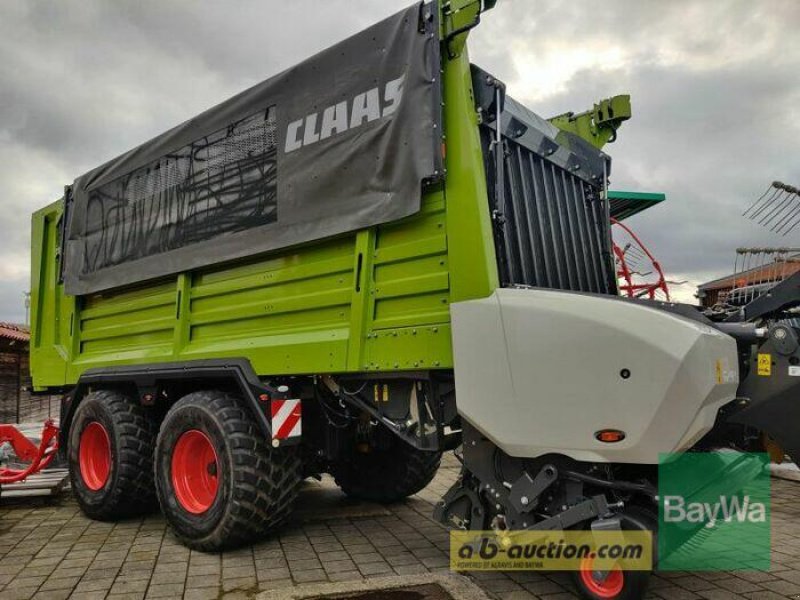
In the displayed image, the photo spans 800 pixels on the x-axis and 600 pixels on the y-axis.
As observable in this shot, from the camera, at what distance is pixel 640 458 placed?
3020mm

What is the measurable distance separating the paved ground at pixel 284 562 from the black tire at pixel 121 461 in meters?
0.16

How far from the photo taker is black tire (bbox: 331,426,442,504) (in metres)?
5.79

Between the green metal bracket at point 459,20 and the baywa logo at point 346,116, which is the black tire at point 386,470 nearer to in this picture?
the baywa logo at point 346,116

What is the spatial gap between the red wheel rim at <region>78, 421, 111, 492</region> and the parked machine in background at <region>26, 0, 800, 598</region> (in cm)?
2

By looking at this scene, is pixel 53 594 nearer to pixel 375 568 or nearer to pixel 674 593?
pixel 375 568

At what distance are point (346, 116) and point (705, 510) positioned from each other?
298 cm

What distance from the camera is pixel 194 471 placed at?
4902 millimetres

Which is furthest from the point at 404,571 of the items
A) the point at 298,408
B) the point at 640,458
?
the point at 640,458

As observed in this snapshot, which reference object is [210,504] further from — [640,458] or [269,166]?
[640,458]

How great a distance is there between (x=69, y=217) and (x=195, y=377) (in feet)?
9.11

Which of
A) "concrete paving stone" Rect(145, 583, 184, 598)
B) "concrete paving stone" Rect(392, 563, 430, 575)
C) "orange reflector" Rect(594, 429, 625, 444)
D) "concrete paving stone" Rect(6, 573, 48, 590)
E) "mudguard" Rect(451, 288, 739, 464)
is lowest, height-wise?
"concrete paving stone" Rect(392, 563, 430, 575)

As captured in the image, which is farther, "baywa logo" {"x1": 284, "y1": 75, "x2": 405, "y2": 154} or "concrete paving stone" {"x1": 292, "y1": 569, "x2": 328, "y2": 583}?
"concrete paving stone" {"x1": 292, "y1": 569, "x2": 328, "y2": 583}

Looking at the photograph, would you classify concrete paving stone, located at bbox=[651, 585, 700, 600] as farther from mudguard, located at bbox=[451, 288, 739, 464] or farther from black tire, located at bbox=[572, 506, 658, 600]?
mudguard, located at bbox=[451, 288, 739, 464]

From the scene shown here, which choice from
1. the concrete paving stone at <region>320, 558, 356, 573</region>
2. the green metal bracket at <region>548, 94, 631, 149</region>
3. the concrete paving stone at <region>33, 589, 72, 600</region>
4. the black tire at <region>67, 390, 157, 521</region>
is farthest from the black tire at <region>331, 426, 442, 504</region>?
the green metal bracket at <region>548, 94, 631, 149</region>
